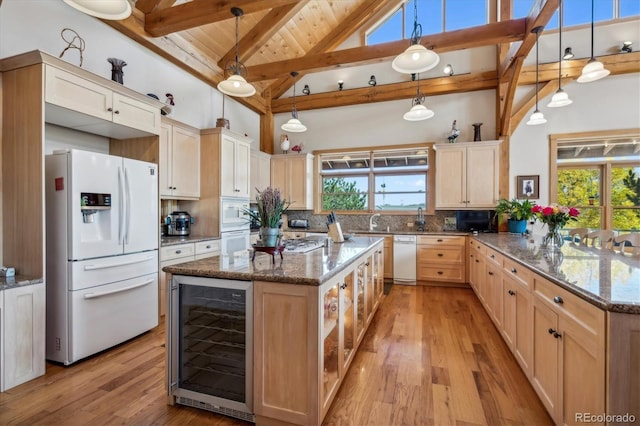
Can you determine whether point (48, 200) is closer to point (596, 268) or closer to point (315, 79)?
point (596, 268)

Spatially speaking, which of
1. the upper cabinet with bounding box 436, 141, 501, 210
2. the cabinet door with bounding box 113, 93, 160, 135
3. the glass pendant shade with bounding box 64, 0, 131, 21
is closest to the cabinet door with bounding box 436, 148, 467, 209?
the upper cabinet with bounding box 436, 141, 501, 210

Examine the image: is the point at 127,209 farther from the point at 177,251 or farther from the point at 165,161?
the point at 165,161

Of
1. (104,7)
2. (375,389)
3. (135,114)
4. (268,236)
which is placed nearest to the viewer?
(104,7)

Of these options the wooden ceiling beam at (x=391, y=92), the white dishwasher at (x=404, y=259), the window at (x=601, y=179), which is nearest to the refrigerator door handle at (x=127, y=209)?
the white dishwasher at (x=404, y=259)

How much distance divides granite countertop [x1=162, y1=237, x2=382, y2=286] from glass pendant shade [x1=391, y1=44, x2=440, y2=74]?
1655 millimetres

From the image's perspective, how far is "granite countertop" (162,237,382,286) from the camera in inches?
64.2

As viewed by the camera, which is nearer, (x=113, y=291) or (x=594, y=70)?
(x=113, y=291)

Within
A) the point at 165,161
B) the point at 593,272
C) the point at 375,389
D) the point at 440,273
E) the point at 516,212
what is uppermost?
the point at 165,161

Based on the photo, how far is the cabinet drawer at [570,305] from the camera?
1.25 metres

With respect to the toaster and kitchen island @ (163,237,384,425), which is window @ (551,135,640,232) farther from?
kitchen island @ (163,237,384,425)

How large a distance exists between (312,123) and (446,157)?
9.01 feet

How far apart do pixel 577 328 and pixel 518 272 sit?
3.13 feet

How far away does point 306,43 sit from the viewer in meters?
5.75

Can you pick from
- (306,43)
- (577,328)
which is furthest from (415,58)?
(306,43)
